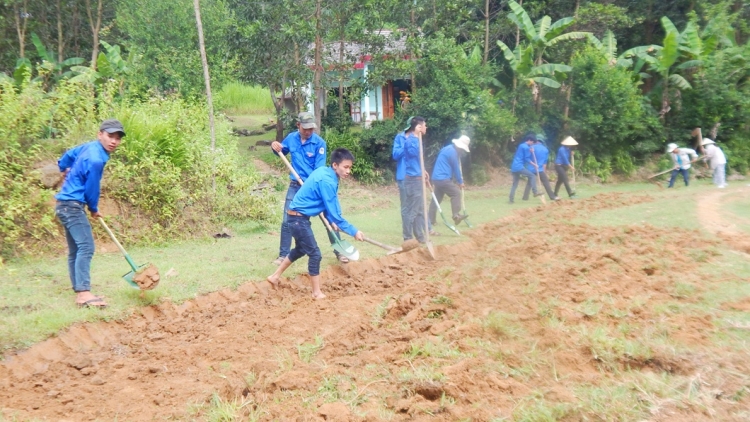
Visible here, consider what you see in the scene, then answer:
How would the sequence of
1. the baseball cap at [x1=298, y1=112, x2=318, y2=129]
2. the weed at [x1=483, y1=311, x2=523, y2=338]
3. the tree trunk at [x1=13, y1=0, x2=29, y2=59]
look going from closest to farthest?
the weed at [x1=483, y1=311, x2=523, y2=338] < the baseball cap at [x1=298, y1=112, x2=318, y2=129] < the tree trunk at [x1=13, y1=0, x2=29, y2=59]

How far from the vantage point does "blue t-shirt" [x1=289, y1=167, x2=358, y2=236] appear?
721cm

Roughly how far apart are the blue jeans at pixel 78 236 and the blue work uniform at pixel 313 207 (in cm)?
224

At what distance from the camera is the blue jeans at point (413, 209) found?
10.1 m

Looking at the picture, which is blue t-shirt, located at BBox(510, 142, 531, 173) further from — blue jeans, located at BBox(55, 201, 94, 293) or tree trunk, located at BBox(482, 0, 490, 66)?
blue jeans, located at BBox(55, 201, 94, 293)

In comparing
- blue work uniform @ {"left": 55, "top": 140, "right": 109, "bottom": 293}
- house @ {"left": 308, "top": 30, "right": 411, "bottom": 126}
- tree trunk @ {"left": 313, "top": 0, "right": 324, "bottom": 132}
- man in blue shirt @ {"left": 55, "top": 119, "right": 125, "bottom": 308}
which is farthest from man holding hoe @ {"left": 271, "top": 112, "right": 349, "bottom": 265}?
house @ {"left": 308, "top": 30, "right": 411, "bottom": 126}

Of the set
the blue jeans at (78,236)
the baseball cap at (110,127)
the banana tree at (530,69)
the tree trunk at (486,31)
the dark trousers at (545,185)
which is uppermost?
the tree trunk at (486,31)

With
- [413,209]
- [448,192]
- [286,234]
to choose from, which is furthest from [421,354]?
[448,192]

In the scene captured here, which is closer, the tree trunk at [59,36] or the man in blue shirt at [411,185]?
the man in blue shirt at [411,185]

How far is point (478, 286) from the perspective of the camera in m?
7.30

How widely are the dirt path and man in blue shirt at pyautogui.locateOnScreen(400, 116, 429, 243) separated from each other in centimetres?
206

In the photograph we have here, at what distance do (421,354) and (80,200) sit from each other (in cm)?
406

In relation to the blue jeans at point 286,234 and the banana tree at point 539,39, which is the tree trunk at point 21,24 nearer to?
the blue jeans at point 286,234

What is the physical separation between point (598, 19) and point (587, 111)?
127 inches

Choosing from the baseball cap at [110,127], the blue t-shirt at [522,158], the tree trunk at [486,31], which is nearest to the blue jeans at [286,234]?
the baseball cap at [110,127]
